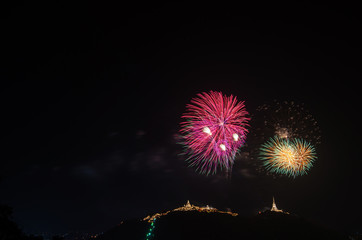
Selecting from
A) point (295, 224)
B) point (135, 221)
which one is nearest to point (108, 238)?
point (135, 221)

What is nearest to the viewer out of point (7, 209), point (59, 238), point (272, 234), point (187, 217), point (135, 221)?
point (7, 209)

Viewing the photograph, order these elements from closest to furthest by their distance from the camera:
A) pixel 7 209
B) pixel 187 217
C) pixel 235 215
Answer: pixel 7 209
pixel 187 217
pixel 235 215

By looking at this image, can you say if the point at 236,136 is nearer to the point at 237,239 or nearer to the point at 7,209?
the point at 7,209

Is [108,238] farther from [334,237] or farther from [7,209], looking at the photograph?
[7,209]

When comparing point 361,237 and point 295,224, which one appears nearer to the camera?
point 295,224

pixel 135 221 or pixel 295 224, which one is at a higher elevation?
pixel 135 221

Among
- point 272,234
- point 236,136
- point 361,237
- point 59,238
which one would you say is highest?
point 236,136
